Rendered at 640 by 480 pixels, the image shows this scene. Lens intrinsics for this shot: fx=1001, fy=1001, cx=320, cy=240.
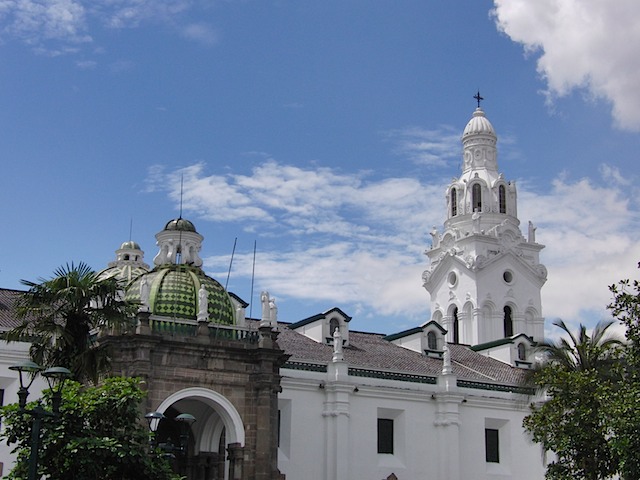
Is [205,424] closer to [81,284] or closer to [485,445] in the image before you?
[81,284]

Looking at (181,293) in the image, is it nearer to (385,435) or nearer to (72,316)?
(72,316)

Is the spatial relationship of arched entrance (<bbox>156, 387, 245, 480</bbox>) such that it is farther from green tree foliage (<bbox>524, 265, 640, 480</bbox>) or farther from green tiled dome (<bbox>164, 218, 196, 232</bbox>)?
green tree foliage (<bbox>524, 265, 640, 480</bbox>)

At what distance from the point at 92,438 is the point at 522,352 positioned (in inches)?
1386

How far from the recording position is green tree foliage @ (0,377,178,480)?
78.6 ft

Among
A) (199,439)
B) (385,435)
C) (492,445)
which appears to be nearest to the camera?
(199,439)

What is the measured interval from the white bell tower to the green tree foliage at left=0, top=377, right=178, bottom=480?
40.5 m

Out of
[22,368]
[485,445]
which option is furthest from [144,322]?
[485,445]

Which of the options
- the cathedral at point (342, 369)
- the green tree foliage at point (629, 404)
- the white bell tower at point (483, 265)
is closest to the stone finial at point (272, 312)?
the cathedral at point (342, 369)

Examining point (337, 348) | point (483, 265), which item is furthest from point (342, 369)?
point (483, 265)

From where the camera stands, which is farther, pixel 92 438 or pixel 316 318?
pixel 316 318

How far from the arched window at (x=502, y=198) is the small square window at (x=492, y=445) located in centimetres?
2276

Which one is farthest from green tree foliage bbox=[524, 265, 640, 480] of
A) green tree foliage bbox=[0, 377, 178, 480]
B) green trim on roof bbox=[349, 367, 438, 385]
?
green tree foliage bbox=[0, 377, 178, 480]

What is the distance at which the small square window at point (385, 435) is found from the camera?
148ft

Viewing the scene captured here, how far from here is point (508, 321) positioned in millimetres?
65750
